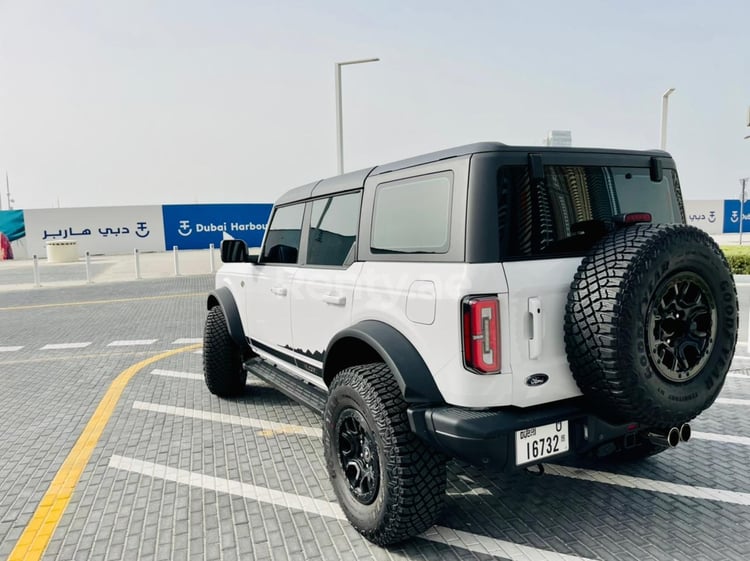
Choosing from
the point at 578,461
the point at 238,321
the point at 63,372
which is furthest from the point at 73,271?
the point at 578,461

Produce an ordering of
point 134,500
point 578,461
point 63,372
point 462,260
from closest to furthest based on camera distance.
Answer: point 462,260, point 134,500, point 578,461, point 63,372

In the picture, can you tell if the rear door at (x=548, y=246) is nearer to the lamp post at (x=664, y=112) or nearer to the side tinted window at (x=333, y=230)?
the side tinted window at (x=333, y=230)

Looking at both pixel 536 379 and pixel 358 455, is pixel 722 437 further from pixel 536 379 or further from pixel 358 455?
pixel 358 455

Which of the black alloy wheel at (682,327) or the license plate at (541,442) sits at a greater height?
the black alloy wheel at (682,327)

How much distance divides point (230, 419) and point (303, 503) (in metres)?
1.74

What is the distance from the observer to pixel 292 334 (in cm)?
393

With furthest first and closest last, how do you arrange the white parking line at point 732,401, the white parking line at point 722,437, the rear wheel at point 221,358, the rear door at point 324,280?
the rear wheel at point 221,358 → the white parking line at point 732,401 → the white parking line at point 722,437 → the rear door at point 324,280

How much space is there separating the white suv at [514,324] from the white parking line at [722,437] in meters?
1.52

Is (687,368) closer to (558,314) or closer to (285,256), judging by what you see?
(558,314)

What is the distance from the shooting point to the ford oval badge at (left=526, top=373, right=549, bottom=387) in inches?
95.8

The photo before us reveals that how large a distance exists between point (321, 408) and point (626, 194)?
2.17 metres

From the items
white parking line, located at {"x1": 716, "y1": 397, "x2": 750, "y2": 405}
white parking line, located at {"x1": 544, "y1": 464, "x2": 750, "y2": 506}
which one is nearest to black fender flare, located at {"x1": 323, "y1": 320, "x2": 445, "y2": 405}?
white parking line, located at {"x1": 544, "y1": 464, "x2": 750, "y2": 506}

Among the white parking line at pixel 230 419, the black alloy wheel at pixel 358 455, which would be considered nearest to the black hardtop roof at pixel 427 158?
the black alloy wheel at pixel 358 455

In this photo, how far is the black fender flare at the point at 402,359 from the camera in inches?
99.3
